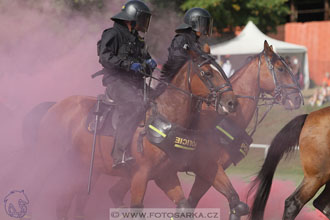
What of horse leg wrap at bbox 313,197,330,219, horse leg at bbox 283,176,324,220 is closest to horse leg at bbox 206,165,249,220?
horse leg at bbox 283,176,324,220

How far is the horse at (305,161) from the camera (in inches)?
237

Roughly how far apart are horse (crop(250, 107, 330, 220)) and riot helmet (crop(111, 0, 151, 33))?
214 cm

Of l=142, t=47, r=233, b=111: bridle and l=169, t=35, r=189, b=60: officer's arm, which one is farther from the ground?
l=169, t=35, r=189, b=60: officer's arm

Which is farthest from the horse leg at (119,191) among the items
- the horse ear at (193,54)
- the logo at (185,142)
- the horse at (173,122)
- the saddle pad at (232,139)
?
the horse ear at (193,54)

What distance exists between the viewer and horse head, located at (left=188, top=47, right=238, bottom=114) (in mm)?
5785

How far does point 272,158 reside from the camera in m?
6.65

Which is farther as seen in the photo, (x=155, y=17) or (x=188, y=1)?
(x=188, y=1)

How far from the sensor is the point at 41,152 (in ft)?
22.6

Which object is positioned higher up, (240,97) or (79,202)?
(240,97)

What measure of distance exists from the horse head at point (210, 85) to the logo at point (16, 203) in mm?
2743

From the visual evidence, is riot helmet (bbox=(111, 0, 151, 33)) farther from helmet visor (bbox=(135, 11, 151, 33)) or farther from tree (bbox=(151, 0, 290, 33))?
tree (bbox=(151, 0, 290, 33))

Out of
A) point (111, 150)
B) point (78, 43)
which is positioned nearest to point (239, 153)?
point (111, 150)

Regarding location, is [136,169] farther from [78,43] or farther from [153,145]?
[78,43]

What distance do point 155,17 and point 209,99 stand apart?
10.8 meters
